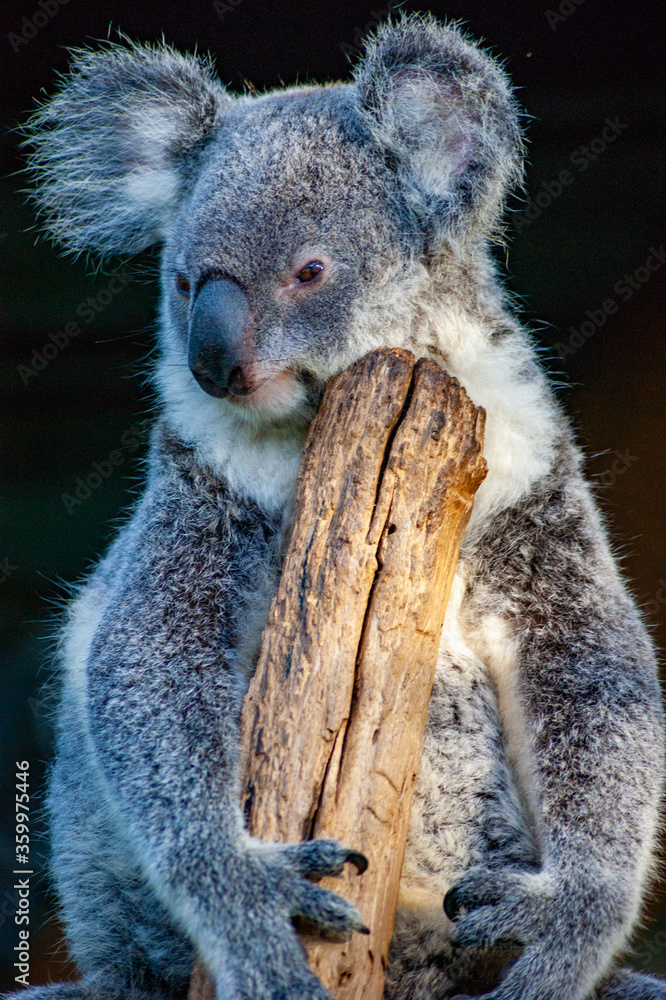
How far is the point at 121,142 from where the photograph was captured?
230cm

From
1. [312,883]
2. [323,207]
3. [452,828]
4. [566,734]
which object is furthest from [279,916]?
[323,207]

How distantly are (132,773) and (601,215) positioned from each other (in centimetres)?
272

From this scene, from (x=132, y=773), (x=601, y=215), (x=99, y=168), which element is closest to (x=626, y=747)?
(x=132, y=773)

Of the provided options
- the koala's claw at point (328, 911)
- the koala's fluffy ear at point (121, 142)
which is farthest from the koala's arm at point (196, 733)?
the koala's fluffy ear at point (121, 142)

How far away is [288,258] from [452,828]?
1170 mm

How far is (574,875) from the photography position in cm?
168

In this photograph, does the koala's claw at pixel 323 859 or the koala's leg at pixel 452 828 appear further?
the koala's leg at pixel 452 828

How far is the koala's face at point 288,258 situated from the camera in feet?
5.55

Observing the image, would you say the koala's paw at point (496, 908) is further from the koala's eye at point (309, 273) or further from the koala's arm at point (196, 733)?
the koala's eye at point (309, 273)

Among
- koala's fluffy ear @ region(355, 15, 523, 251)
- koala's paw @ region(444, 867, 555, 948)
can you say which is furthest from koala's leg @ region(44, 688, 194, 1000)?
koala's fluffy ear @ region(355, 15, 523, 251)

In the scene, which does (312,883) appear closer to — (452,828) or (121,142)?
(452,828)

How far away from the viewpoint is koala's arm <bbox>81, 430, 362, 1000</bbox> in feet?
4.72

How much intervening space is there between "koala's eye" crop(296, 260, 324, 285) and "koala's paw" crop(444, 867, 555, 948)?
1.17 metres

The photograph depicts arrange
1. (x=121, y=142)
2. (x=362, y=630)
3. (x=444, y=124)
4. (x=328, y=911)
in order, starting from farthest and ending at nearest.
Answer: (x=121, y=142)
(x=444, y=124)
(x=362, y=630)
(x=328, y=911)
